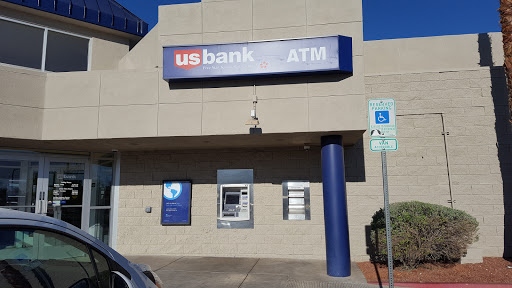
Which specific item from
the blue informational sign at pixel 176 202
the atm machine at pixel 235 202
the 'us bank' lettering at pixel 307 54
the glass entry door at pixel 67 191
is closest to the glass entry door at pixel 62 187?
the glass entry door at pixel 67 191

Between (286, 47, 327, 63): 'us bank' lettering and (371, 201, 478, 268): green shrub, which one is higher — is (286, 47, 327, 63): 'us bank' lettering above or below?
above

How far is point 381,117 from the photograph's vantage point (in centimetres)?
518

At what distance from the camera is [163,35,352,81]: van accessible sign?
297 inches

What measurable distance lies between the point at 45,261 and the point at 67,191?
8176mm

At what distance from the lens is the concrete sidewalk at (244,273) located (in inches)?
273

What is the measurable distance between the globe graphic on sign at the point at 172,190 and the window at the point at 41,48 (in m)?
4.09

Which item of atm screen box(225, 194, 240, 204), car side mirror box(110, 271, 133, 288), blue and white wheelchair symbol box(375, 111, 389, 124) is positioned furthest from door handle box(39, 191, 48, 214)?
blue and white wheelchair symbol box(375, 111, 389, 124)

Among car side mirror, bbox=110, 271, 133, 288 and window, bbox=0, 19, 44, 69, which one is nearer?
car side mirror, bbox=110, 271, 133, 288

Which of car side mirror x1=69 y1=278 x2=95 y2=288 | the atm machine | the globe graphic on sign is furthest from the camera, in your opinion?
the globe graphic on sign

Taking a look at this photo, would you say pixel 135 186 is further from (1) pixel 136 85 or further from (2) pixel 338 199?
(2) pixel 338 199

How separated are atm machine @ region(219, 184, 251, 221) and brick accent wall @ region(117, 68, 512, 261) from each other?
9.3 inches

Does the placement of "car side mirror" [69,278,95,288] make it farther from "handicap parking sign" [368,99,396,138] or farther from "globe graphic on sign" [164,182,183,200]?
"globe graphic on sign" [164,182,183,200]

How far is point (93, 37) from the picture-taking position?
1054 centimetres

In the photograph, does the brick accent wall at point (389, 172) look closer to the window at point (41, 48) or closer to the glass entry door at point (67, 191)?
the glass entry door at point (67, 191)
